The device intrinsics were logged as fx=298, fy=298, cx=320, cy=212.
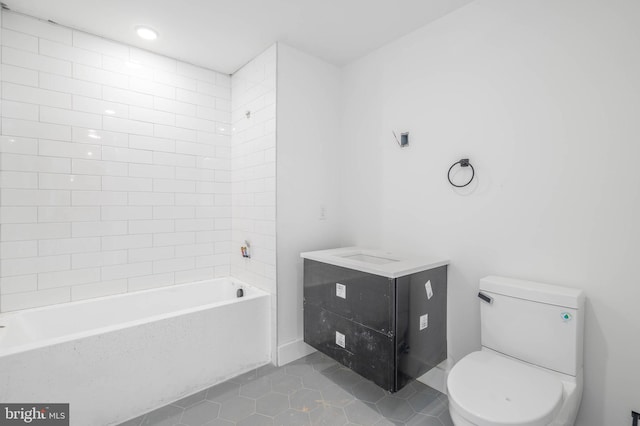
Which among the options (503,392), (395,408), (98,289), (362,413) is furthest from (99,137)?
(503,392)

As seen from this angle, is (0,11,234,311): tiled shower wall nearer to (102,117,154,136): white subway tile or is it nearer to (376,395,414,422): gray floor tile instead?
(102,117,154,136): white subway tile

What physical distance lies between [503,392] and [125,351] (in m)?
2.05

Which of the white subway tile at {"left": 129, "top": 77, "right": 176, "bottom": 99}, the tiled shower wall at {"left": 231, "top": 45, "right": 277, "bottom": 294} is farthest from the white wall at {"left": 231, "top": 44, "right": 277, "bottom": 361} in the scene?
the white subway tile at {"left": 129, "top": 77, "right": 176, "bottom": 99}

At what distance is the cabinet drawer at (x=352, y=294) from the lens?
1714 mm

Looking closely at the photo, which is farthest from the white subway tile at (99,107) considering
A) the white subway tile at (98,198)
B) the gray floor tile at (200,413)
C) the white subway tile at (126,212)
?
the gray floor tile at (200,413)

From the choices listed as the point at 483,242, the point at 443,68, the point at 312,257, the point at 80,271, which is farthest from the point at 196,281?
the point at 443,68

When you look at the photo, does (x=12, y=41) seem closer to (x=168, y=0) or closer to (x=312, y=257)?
(x=168, y=0)

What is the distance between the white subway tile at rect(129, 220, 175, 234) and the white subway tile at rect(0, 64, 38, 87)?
45.3 inches

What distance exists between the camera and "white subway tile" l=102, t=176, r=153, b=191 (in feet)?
7.73

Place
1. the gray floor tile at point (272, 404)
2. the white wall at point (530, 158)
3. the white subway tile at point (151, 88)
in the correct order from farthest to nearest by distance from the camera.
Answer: the white subway tile at point (151, 88)
the gray floor tile at point (272, 404)
the white wall at point (530, 158)

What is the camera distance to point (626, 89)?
139 centimetres

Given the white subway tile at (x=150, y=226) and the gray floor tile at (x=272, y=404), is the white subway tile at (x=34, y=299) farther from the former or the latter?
the gray floor tile at (x=272, y=404)

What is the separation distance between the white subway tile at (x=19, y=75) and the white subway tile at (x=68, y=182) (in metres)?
0.64

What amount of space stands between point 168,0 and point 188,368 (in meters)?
2.41
